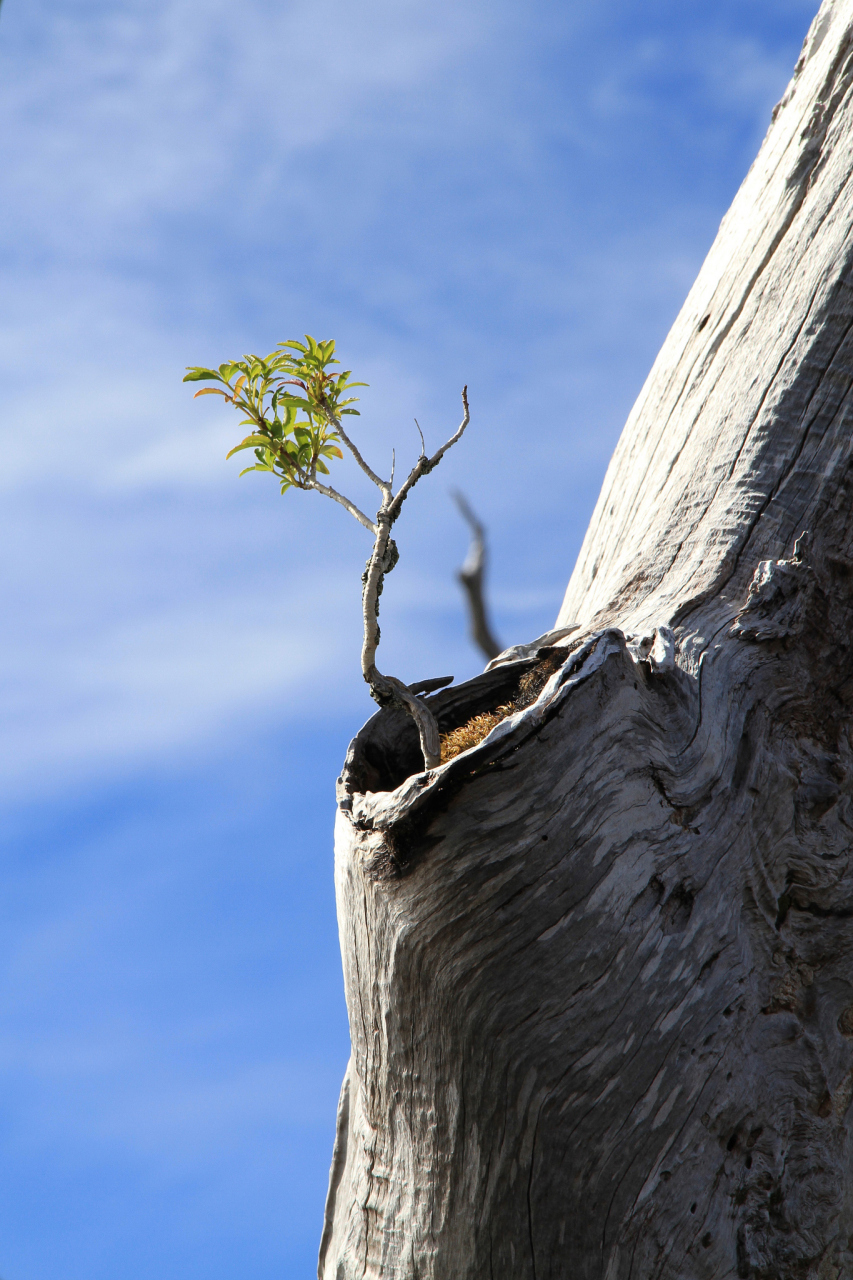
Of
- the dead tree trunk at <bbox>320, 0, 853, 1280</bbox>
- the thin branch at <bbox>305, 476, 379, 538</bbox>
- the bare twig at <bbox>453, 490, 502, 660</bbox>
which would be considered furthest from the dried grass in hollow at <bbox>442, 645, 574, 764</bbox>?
the bare twig at <bbox>453, 490, 502, 660</bbox>

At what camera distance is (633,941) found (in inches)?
96.1

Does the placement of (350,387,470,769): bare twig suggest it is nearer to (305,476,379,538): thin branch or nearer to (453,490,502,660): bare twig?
(305,476,379,538): thin branch

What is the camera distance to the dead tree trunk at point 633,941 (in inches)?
93.0

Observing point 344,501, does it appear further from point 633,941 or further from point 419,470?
point 633,941

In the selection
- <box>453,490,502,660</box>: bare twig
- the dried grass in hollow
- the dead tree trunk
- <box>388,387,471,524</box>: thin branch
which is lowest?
the dead tree trunk

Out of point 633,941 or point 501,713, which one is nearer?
point 633,941

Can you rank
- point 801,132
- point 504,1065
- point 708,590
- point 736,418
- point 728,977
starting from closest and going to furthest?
point 504,1065 < point 728,977 < point 708,590 < point 736,418 < point 801,132

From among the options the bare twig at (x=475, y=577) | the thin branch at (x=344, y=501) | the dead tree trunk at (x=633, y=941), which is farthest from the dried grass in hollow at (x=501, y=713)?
the bare twig at (x=475, y=577)

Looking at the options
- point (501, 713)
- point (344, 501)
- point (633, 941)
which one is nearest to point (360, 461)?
point (344, 501)

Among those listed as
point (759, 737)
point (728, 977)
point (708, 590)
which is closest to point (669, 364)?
point (708, 590)

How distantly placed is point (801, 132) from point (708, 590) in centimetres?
211

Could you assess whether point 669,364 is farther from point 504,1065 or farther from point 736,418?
point 504,1065

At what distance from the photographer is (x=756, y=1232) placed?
98.0 inches

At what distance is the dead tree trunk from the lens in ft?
7.75
